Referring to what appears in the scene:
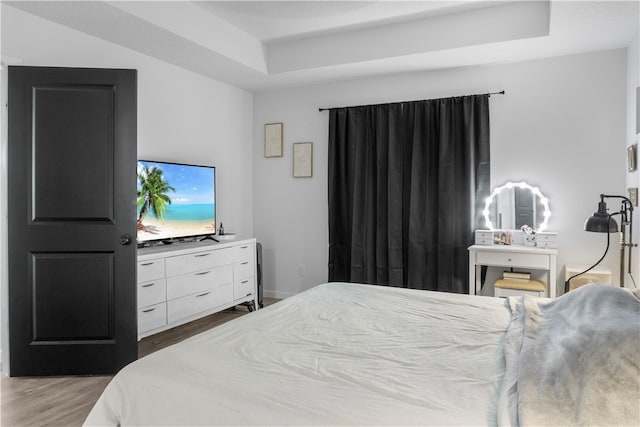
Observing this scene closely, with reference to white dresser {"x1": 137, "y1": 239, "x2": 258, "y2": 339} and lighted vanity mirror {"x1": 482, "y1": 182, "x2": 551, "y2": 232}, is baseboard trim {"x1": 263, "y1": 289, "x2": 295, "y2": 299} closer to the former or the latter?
white dresser {"x1": 137, "y1": 239, "x2": 258, "y2": 339}

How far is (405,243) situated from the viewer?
15.0 feet

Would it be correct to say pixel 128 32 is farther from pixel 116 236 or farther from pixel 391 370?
pixel 391 370

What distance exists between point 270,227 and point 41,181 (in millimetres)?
2708

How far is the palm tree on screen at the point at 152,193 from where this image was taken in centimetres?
377

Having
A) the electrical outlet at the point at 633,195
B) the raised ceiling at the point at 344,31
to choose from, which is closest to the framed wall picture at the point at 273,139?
the raised ceiling at the point at 344,31

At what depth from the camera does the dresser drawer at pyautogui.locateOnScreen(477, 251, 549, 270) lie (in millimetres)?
3775

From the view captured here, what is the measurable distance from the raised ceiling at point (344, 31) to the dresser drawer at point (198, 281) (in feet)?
6.25

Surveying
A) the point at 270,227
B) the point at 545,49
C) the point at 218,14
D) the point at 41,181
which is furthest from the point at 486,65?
the point at 41,181

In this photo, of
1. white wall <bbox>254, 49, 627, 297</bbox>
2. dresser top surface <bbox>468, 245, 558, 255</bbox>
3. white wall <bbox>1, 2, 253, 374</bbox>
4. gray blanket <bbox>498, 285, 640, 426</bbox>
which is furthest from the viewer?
white wall <bbox>254, 49, 627, 297</bbox>

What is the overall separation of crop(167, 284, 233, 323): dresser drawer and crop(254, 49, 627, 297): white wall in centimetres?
127

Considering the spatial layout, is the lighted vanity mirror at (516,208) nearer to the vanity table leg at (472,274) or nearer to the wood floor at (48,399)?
the vanity table leg at (472,274)

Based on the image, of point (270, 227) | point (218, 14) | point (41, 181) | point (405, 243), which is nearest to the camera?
point (41, 181)

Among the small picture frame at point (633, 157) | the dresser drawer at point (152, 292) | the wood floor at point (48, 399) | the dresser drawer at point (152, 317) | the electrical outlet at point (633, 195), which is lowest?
the wood floor at point (48, 399)

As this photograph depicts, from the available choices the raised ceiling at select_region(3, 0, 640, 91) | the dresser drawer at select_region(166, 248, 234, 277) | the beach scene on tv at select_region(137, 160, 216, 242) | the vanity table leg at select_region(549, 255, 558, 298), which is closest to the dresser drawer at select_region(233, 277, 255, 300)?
the dresser drawer at select_region(166, 248, 234, 277)
